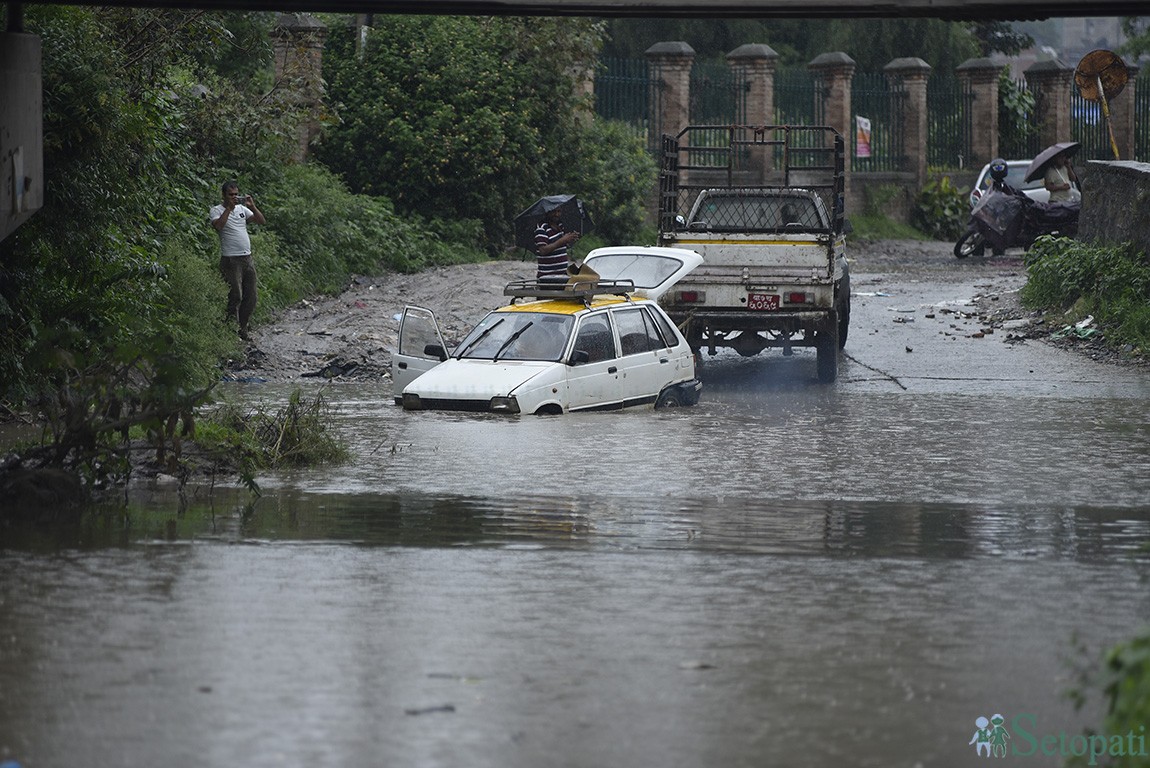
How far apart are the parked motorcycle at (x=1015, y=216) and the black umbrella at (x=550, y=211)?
383 inches

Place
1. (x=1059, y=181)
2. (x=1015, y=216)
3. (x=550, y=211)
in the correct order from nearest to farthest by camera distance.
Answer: (x=550, y=211), (x=1059, y=181), (x=1015, y=216)

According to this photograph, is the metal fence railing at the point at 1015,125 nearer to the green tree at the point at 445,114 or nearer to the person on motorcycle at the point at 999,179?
the person on motorcycle at the point at 999,179

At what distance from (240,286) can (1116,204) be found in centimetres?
1292

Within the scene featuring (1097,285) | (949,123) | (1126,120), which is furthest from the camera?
(1126,120)

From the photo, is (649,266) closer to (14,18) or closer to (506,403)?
(506,403)

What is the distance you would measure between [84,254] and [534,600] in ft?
24.4

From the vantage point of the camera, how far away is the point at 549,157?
30.2 meters

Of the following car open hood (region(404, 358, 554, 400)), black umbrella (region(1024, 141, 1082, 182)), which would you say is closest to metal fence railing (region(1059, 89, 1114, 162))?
black umbrella (region(1024, 141, 1082, 182))

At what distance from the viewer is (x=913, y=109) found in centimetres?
4088

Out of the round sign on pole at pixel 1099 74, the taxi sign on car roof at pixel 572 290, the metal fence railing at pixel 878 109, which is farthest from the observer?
the metal fence railing at pixel 878 109

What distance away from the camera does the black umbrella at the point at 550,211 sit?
70.2 ft

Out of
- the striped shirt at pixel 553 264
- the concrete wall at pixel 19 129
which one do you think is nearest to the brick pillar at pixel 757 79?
the striped shirt at pixel 553 264

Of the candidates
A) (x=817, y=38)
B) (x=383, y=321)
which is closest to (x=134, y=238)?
(x=383, y=321)

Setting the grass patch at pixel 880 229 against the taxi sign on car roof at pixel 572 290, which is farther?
the grass patch at pixel 880 229
